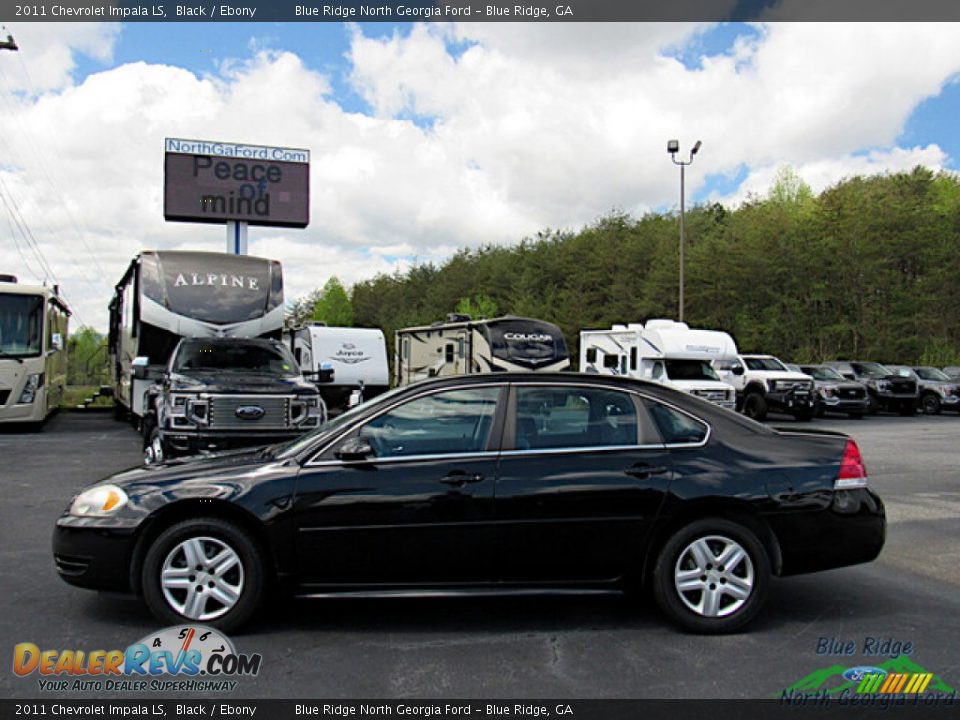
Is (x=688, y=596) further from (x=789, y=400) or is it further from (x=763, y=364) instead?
(x=763, y=364)

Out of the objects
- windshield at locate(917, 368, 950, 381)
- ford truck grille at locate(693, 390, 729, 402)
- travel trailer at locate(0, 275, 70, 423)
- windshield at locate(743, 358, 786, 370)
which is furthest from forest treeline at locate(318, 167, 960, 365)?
travel trailer at locate(0, 275, 70, 423)

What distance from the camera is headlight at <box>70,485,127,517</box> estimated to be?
4.83m

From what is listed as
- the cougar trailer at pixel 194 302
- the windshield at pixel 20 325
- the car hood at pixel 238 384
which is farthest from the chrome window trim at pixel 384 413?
the windshield at pixel 20 325

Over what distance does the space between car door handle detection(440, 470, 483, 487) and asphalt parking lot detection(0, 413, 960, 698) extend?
2.30 feet

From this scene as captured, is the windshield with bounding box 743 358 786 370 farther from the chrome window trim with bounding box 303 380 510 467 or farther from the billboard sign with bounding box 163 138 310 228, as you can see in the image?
the chrome window trim with bounding box 303 380 510 467

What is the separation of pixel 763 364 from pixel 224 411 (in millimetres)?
19436

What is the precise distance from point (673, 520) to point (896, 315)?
37841mm

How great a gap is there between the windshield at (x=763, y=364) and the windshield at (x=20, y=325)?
62.1 ft

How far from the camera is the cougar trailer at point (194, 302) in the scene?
15148mm

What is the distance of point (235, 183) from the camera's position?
27062 mm

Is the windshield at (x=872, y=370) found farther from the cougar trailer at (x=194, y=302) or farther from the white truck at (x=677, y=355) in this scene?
the cougar trailer at (x=194, y=302)

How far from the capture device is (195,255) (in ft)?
52.6

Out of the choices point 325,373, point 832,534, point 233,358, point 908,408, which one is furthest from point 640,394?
point 908,408

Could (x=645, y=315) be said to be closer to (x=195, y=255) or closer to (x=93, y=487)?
(x=195, y=255)
